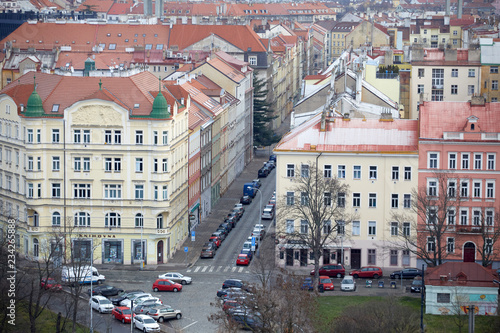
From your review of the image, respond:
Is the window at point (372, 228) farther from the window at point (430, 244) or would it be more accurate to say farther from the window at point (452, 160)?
the window at point (452, 160)

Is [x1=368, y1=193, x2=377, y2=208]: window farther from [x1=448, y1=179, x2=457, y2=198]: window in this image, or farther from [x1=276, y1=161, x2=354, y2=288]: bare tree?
[x1=448, y1=179, x2=457, y2=198]: window

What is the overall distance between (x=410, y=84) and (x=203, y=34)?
6047 cm

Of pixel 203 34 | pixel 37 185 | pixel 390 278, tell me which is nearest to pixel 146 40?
pixel 203 34

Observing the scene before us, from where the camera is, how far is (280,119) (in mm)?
187500

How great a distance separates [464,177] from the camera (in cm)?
9538

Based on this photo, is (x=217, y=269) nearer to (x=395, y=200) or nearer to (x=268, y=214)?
(x=395, y=200)

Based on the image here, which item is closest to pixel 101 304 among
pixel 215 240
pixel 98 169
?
pixel 98 169

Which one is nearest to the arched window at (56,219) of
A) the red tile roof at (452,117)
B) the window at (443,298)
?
the red tile roof at (452,117)

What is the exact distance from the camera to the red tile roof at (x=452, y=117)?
95.9 meters

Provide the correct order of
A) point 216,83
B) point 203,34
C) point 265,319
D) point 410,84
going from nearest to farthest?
point 265,319 < point 410,84 < point 216,83 < point 203,34

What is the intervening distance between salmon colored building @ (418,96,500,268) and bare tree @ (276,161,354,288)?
6.99 m

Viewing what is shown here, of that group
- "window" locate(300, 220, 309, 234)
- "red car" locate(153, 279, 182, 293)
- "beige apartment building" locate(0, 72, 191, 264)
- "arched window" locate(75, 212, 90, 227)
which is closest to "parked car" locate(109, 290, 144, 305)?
"red car" locate(153, 279, 182, 293)

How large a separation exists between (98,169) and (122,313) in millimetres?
19230

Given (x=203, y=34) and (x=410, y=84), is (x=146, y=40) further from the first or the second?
(x=410, y=84)
